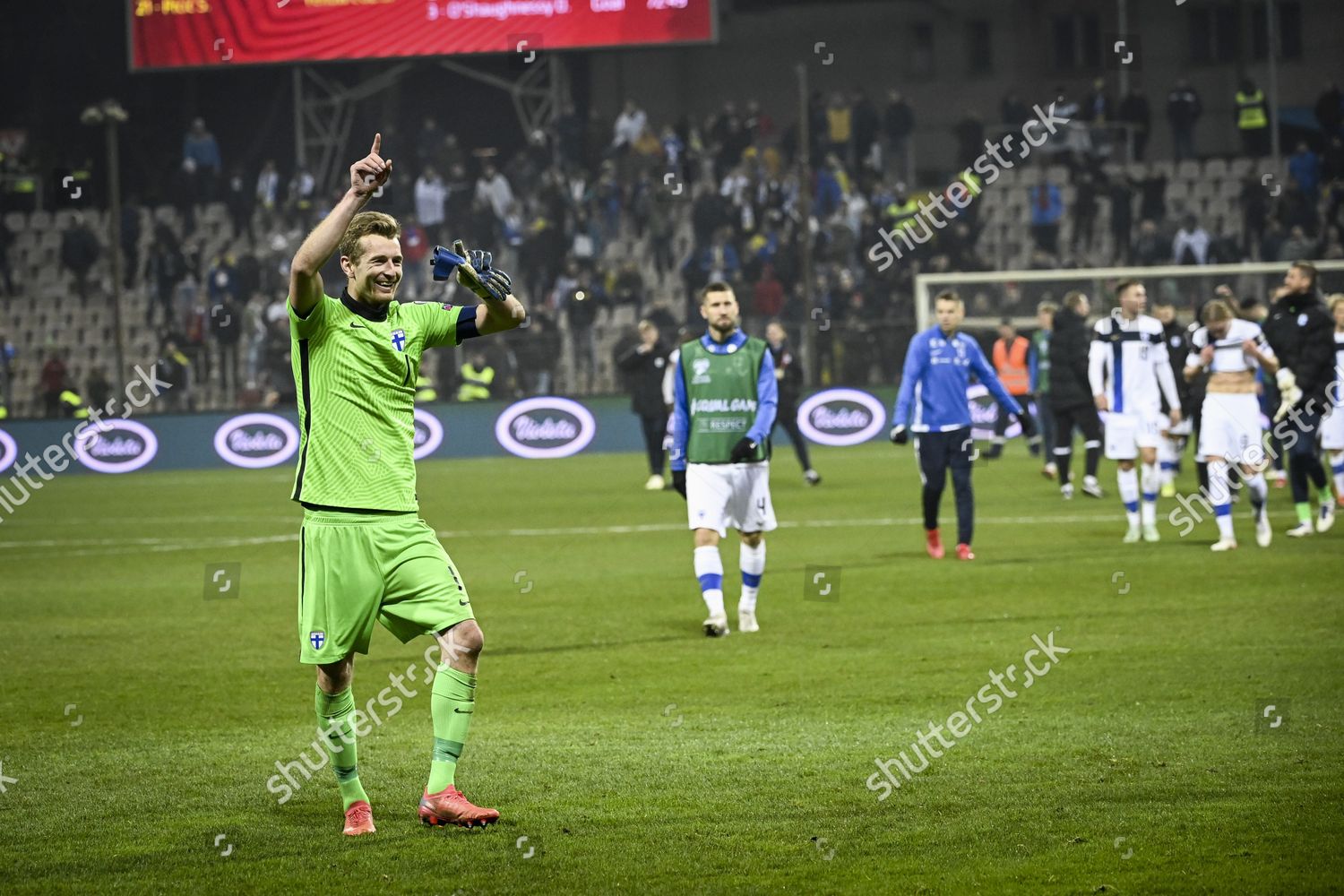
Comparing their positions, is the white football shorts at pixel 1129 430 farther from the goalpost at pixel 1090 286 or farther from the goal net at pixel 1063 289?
the goalpost at pixel 1090 286

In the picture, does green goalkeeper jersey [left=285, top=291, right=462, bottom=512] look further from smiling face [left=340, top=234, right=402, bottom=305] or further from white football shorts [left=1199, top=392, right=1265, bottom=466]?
white football shorts [left=1199, top=392, right=1265, bottom=466]

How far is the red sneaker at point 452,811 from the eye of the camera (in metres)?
6.56

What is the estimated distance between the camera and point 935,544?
15867 mm

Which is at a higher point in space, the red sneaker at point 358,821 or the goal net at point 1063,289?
the goal net at point 1063,289

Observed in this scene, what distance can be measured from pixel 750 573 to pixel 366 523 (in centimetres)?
568

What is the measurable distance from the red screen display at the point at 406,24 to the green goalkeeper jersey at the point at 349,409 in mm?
27651

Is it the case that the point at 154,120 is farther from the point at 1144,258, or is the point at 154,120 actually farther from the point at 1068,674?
the point at 1068,674

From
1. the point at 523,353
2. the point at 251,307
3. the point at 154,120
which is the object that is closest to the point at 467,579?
the point at 523,353

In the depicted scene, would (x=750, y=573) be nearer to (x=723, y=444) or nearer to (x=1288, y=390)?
(x=723, y=444)

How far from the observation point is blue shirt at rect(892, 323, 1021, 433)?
1543 centimetres

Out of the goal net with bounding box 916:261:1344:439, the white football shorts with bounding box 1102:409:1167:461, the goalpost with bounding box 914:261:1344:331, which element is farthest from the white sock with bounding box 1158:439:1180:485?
the goalpost with bounding box 914:261:1344:331

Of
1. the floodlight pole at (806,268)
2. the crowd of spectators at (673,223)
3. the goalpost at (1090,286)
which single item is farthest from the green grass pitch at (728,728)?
the crowd of spectators at (673,223)

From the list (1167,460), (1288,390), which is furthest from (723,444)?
(1167,460)

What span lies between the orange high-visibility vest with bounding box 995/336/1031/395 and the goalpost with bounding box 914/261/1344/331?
2.12 m
